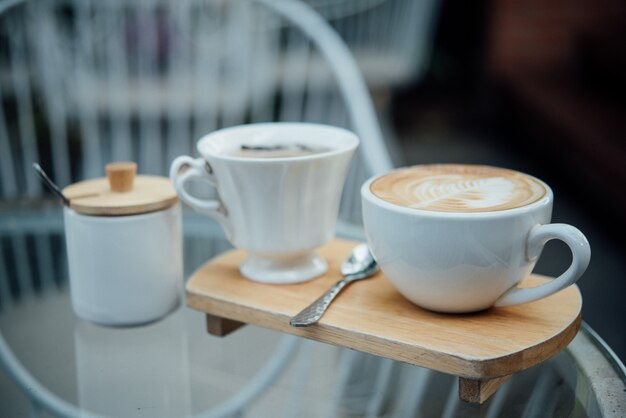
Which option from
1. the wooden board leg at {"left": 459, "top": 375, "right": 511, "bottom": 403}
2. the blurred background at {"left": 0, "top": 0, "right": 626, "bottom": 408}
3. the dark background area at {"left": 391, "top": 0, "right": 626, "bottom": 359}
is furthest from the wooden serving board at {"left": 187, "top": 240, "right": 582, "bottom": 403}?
the dark background area at {"left": 391, "top": 0, "right": 626, "bottom": 359}

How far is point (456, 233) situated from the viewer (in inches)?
15.5

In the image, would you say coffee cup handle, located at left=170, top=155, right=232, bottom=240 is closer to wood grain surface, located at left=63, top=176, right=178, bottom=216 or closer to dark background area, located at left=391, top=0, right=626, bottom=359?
wood grain surface, located at left=63, top=176, right=178, bottom=216

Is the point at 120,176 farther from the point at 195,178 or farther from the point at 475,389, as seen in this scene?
the point at 475,389

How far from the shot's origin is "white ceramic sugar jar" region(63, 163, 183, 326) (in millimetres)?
475

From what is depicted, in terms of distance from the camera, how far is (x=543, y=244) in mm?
413

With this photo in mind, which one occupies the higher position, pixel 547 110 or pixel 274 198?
pixel 274 198

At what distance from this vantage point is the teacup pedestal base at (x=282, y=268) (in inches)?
19.7

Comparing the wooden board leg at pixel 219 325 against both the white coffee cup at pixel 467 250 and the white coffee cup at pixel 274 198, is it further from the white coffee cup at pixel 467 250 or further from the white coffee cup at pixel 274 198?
the white coffee cup at pixel 467 250

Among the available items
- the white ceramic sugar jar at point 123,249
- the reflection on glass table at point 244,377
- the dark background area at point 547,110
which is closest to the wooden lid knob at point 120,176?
the white ceramic sugar jar at point 123,249

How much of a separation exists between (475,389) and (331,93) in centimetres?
160

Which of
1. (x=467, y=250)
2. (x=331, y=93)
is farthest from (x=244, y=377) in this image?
(x=331, y=93)

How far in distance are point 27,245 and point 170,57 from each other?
3.37 ft

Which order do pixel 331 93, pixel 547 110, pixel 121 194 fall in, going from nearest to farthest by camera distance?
pixel 121 194, pixel 331 93, pixel 547 110

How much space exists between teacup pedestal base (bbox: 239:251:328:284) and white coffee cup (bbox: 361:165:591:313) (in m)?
0.09
